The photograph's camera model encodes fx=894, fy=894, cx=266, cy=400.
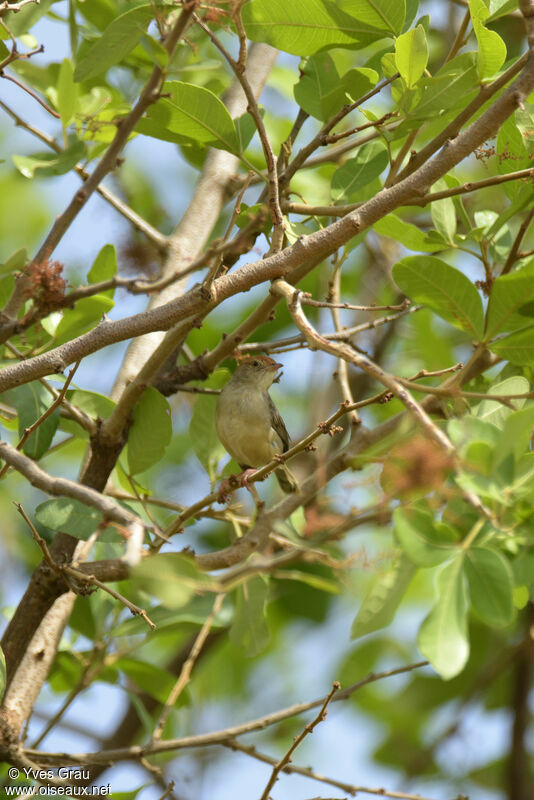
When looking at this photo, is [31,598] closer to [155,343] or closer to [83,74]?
[155,343]

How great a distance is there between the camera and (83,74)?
10.2ft

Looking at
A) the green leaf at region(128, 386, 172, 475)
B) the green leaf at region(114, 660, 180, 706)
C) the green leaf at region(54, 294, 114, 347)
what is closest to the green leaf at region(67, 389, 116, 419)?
the green leaf at region(128, 386, 172, 475)

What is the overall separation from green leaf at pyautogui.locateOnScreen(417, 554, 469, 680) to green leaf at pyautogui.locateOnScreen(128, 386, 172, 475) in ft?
6.24

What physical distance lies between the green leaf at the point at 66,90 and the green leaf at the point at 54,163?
0.59 ft

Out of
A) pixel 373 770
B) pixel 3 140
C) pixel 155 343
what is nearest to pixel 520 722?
pixel 373 770

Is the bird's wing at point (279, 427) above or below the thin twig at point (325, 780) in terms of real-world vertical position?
above

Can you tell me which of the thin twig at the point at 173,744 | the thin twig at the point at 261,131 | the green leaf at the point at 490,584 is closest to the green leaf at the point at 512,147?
the thin twig at the point at 261,131

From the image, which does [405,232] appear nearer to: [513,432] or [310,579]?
[310,579]

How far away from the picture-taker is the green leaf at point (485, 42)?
282 centimetres

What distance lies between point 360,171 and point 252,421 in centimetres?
199

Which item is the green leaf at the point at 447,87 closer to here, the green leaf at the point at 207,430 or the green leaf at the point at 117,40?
the green leaf at the point at 117,40

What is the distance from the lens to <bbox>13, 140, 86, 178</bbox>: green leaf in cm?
360

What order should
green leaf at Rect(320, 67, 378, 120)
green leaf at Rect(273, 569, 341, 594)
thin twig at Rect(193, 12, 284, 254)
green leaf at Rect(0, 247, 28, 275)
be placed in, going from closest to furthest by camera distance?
green leaf at Rect(273, 569, 341, 594) → thin twig at Rect(193, 12, 284, 254) → green leaf at Rect(0, 247, 28, 275) → green leaf at Rect(320, 67, 378, 120)

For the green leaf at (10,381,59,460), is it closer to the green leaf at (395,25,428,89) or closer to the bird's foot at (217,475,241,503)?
the bird's foot at (217,475,241,503)
